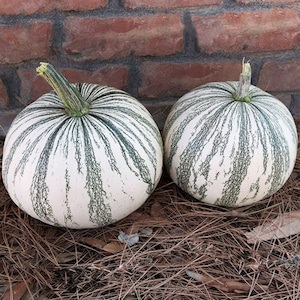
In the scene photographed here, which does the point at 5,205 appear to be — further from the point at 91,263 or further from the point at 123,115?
the point at 123,115

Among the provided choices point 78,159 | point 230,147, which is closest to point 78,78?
point 78,159

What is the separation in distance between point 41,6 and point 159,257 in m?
0.76

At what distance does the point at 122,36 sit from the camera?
1404 millimetres

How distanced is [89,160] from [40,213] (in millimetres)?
191

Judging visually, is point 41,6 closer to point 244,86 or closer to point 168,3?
point 168,3

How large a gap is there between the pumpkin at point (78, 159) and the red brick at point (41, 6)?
0.31m

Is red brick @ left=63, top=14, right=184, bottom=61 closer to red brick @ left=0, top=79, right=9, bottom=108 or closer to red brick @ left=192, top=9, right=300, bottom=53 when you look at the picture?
red brick @ left=192, top=9, right=300, bottom=53

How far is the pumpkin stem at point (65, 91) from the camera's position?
107 centimetres

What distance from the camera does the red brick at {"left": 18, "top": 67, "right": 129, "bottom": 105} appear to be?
147 centimetres

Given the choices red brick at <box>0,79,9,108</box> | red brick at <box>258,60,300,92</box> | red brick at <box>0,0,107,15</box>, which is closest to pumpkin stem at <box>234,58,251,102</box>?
red brick at <box>258,60,300,92</box>

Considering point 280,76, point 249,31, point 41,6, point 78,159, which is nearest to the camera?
point 78,159

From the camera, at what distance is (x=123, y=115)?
46.1 inches

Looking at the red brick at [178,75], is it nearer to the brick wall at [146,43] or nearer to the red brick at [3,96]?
the brick wall at [146,43]

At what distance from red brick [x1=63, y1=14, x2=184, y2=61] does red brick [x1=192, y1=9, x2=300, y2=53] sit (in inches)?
3.2
